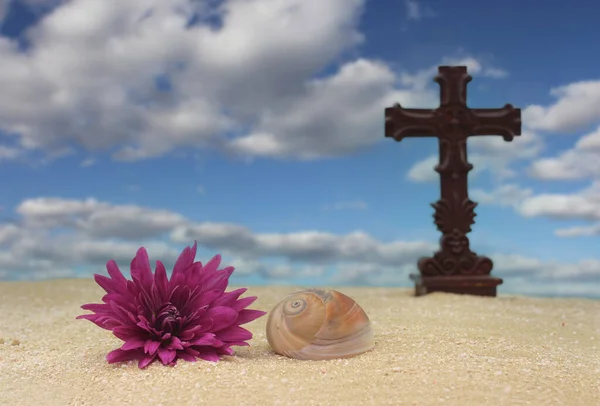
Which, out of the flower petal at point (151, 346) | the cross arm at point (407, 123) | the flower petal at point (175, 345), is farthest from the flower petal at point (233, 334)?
the cross arm at point (407, 123)

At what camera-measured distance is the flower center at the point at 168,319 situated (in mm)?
3803

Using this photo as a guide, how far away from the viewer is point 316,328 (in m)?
3.90

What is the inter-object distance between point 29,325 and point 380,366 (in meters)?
4.16

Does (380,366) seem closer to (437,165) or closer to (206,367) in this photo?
(206,367)

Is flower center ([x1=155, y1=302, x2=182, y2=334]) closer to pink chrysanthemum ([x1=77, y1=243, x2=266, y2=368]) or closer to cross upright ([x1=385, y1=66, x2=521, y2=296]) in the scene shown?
pink chrysanthemum ([x1=77, y1=243, x2=266, y2=368])

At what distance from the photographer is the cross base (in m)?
8.72

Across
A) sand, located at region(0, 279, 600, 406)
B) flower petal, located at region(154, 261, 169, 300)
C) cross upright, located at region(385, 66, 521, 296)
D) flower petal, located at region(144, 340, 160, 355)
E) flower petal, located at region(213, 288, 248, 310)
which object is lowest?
sand, located at region(0, 279, 600, 406)

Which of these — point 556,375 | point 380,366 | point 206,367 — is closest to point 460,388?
point 380,366

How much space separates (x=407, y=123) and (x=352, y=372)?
6.07m

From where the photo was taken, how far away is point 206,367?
3.72 meters

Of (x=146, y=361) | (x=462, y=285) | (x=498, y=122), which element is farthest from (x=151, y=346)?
(x=498, y=122)

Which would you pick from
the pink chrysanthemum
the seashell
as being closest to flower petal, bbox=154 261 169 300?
the pink chrysanthemum

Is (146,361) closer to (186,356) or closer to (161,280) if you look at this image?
(186,356)

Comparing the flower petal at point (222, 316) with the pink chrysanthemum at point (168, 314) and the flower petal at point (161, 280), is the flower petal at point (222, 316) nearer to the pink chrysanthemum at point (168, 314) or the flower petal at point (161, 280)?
the pink chrysanthemum at point (168, 314)
